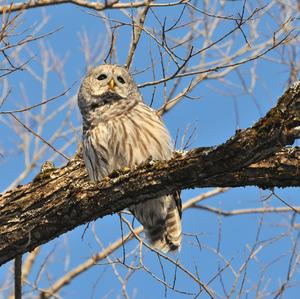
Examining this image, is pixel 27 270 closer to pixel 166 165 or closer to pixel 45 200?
pixel 45 200

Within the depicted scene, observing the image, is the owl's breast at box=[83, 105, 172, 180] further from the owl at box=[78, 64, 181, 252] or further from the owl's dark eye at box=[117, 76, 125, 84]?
the owl's dark eye at box=[117, 76, 125, 84]

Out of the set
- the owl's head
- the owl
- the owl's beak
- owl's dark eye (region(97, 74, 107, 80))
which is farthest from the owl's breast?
owl's dark eye (region(97, 74, 107, 80))

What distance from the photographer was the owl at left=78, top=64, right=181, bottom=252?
6.25m

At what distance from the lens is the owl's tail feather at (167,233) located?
21.3 ft

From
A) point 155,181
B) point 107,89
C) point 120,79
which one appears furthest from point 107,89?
point 155,181

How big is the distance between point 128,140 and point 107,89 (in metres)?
1.09

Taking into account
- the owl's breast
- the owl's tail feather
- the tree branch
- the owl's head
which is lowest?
the owl's tail feather

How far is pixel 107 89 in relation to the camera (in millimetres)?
7129

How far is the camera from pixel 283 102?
12.3 ft

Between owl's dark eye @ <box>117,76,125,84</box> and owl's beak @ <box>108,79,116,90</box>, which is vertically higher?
owl's dark eye @ <box>117,76,125,84</box>

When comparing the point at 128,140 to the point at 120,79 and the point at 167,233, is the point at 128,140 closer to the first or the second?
the point at 167,233

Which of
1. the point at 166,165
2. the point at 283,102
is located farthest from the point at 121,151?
the point at 283,102

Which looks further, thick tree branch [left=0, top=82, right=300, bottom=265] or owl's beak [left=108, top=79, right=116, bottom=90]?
owl's beak [left=108, top=79, right=116, bottom=90]

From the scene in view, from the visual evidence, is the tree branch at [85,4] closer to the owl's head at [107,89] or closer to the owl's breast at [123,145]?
the owl's head at [107,89]
